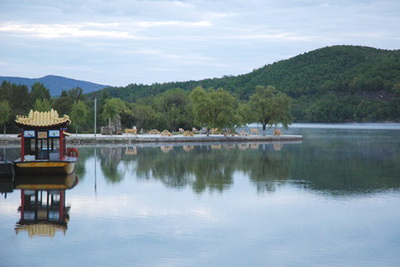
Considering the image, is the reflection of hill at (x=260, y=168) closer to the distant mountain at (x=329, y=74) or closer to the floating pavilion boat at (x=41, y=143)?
the floating pavilion boat at (x=41, y=143)

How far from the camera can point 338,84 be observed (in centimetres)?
12644

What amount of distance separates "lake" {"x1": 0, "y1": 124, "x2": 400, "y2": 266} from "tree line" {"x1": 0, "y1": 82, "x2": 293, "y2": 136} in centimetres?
2745

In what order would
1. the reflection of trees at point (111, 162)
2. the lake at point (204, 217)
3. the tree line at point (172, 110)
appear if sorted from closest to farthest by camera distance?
the lake at point (204, 217) < the reflection of trees at point (111, 162) < the tree line at point (172, 110)

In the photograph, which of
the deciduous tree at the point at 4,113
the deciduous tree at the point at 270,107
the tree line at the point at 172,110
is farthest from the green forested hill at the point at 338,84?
the deciduous tree at the point at 4,113

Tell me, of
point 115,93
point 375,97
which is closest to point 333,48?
point 375,97

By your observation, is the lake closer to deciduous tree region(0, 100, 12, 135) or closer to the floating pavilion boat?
the floating pavilion boat

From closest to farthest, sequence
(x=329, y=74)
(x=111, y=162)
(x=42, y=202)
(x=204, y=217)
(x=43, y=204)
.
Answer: (x=204, y=217) < (x=43, y=204) < (x=42, y=202) < (x=111, y=162) < (x=329, y=74)

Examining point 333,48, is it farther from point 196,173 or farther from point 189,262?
point 189,262

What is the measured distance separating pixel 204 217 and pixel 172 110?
52.3 metres

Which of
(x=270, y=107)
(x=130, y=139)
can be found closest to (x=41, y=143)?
(x=130, y=139)

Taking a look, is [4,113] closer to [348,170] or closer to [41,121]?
[41,121]

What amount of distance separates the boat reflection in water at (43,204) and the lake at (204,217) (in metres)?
0.03

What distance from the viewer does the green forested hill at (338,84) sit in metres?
125

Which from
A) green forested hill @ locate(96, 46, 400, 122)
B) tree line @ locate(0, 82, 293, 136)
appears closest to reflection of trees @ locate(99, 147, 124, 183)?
tree line @ locate(0, 82, 293, 136)
